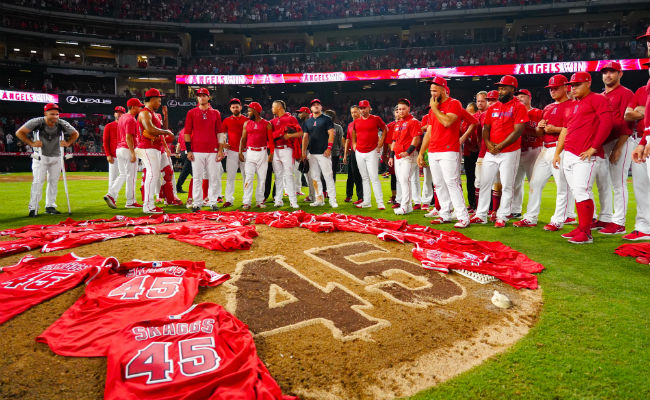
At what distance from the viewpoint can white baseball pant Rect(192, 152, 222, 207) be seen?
8.10 m

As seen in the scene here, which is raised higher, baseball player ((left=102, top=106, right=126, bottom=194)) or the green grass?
baseball player ((left=102, top=106, right=126, bottom=194))

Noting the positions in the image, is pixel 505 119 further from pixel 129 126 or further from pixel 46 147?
pixel 46 147

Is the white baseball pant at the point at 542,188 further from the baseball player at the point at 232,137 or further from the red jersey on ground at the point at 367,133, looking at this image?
the baseball player at the point at 232,137

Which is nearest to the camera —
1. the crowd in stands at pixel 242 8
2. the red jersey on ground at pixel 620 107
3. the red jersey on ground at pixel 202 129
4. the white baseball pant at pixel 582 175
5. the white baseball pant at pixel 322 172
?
the white baseball pant at pixel 582 175

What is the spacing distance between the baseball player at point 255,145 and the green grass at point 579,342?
18.7ft

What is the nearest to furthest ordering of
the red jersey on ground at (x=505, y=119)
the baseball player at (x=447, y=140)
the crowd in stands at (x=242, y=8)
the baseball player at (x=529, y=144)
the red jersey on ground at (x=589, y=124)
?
the red jersey on ground at (x=589, y=124)
the red jersey on ground at (x=505, y=119)
the baseball player at (x=447, y=140)
the baseball player at (x=529, y=144)
the crowd in stands at (x=242, y=8)

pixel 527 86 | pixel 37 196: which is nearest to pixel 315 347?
pixel 37 196

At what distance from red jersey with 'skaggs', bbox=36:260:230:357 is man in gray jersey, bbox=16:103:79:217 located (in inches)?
214

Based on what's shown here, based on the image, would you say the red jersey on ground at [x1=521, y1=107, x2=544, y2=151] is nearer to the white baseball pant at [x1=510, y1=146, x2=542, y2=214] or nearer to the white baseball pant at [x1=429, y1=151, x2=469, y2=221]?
the white baseball pant at [x1=510, y1=146, x2=542, y2=214]

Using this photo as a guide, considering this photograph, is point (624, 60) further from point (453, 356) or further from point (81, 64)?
point (81, 64)

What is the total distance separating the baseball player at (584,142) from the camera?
509 cm

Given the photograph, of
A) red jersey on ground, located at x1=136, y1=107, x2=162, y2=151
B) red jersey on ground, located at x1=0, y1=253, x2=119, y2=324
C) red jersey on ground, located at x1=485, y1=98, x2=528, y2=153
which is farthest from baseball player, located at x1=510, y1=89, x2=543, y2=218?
red jersey on ground, located at x1=136, y1=107, x2=162, y2=151

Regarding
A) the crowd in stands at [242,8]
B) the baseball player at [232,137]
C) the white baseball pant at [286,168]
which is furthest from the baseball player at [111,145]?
the crowd in stands at [242,8]

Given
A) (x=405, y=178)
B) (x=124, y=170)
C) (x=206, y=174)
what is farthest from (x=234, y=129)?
(x=405, y=178)
